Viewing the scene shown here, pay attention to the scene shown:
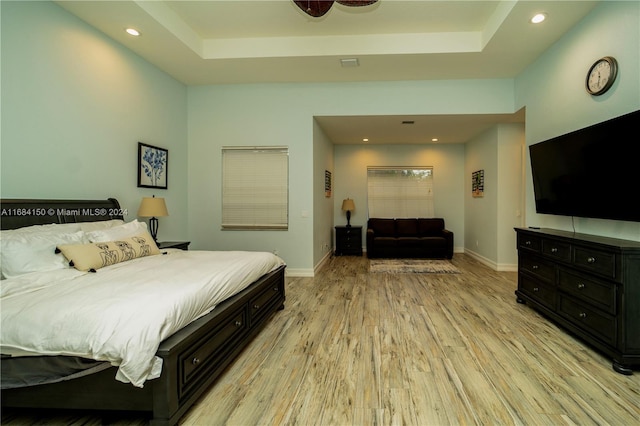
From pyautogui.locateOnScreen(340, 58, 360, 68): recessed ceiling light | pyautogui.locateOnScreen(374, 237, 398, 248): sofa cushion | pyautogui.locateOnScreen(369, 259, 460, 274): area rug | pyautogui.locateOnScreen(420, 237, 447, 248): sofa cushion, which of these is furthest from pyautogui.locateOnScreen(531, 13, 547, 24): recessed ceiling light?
pyautogui.locateOnScreen(374, 237, 398, 248): sofa cushion

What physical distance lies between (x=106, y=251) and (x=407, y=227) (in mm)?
6235

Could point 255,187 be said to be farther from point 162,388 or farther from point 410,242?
point 162,388

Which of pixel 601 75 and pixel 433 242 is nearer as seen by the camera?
pixel 601 75

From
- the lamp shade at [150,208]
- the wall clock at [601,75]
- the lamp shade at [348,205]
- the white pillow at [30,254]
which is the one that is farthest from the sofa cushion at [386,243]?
the white pillow at [30,254]

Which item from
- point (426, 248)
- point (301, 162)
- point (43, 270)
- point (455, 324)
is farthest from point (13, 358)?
point (426, 248)

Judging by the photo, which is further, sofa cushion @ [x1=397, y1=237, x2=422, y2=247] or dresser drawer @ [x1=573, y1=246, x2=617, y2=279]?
sofa cushion @ [x1=397, y1=237, x2=422, y2=247]

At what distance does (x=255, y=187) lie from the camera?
16.8 feet

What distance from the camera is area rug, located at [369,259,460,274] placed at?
18.0 feet

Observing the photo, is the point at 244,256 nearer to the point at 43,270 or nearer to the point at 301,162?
the point at 43,270

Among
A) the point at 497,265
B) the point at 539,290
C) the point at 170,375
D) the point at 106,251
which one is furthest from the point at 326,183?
the point at 170,375

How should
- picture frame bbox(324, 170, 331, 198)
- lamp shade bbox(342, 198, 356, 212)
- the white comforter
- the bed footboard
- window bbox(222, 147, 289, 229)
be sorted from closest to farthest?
1. the white comforter
2. the bed footboard
3. window bbox(222, 147, 289, 229)
4. picture frame bbox(324, 170, 331, 198)
5. lamp shade bbox(342, 198, 356, 212)

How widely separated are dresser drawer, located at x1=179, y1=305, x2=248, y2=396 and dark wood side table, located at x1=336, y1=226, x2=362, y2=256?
16.3 ft

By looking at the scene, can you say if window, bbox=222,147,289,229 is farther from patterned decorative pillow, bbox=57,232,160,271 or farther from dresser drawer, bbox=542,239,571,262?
dresser drawer, bbox=542,239,571,262

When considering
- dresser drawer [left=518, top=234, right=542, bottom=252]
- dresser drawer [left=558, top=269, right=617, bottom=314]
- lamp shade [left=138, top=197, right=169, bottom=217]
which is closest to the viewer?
dresser drawer [left=558, top=269, right=617, bottom=314]
